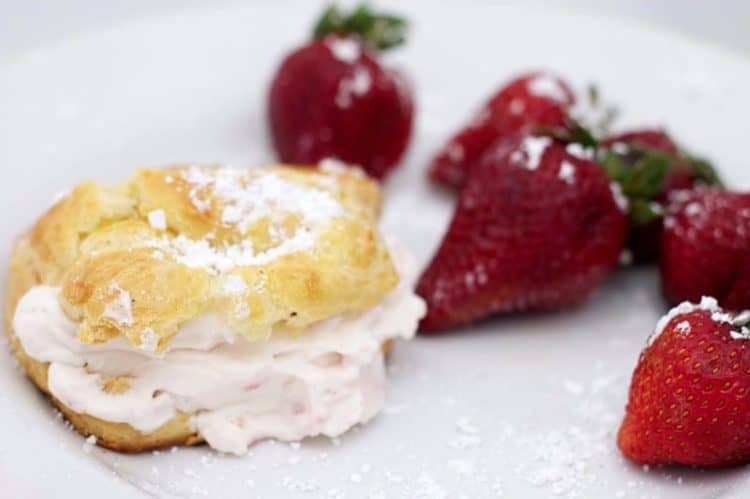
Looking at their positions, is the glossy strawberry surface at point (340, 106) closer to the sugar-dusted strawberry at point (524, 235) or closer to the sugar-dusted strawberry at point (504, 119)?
the sugar-dusted strawberry at point (504, 119)

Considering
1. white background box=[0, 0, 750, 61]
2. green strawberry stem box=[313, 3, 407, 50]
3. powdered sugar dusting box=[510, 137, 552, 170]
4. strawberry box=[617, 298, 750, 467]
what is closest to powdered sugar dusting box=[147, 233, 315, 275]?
powdered sugar dusting box=[510, 137, 552, 170]

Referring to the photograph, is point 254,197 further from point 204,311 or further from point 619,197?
point 619,197

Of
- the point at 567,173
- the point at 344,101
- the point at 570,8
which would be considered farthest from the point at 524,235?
the point at 570,8

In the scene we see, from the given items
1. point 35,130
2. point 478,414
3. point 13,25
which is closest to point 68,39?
point 35,130

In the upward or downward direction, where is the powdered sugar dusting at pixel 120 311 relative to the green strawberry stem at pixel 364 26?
downward

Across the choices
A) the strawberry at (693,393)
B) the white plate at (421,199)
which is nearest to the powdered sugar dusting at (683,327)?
the strawberry at (693,393)

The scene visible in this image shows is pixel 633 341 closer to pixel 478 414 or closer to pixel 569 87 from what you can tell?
pixel 478 414

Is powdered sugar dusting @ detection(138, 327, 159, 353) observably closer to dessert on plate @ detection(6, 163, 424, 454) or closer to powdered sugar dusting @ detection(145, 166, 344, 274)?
dessert on plate @ detection(6, 163, 424, 454)
